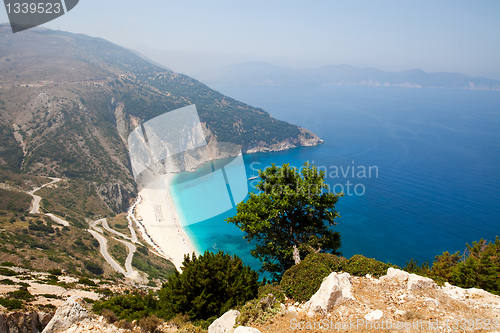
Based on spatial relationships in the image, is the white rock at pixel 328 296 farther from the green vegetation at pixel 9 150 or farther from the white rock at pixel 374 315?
the green vegetation at pixel 9 150

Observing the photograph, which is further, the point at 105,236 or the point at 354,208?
the point at 354,208

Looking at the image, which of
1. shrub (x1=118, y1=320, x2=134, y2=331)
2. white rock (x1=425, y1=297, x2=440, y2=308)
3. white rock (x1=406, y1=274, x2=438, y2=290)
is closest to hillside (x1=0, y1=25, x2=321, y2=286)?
shrub (x1=118, y1=320, x2=134, y2=331)

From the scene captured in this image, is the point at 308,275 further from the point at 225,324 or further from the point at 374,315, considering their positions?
the point at 225,324

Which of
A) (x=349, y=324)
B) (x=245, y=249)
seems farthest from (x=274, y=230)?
(x=245, y=249)

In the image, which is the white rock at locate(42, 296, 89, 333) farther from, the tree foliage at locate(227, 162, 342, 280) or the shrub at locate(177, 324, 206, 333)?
the tree foliage at locate(227, 162, 342, 280)

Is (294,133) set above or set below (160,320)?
below

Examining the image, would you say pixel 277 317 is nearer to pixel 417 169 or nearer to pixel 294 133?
pixel 417 169

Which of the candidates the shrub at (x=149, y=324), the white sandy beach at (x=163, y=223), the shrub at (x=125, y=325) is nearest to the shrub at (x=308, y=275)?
the shrub at (x=149, y=324)
